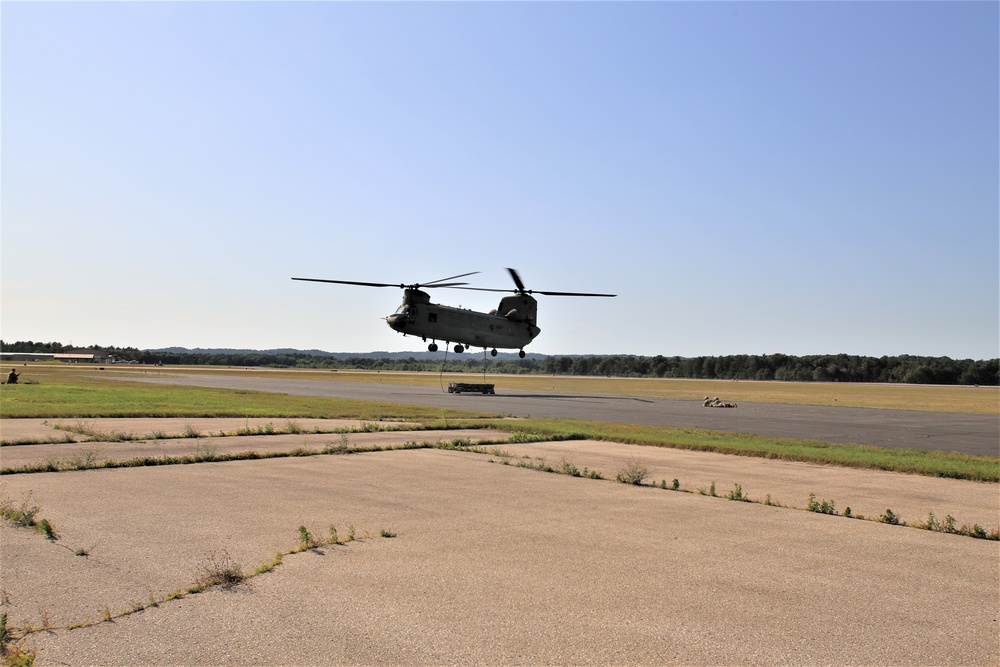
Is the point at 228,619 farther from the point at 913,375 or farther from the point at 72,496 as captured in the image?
the point at 913,375

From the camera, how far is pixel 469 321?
60.6 m

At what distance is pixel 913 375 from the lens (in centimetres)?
12888

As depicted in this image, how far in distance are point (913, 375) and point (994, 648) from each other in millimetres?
137248

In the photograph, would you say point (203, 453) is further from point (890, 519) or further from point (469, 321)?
point (469, 321)

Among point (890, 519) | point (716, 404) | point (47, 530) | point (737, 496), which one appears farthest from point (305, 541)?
point (716, 404)

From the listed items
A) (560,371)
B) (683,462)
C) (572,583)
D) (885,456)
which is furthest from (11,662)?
(560,371)

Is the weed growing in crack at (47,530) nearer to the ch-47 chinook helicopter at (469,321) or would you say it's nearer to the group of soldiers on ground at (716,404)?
the ch-47 chinook helicopter at (469,321)

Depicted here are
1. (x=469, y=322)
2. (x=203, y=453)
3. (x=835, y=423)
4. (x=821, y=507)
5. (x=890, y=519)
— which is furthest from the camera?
(x=469, y=322)

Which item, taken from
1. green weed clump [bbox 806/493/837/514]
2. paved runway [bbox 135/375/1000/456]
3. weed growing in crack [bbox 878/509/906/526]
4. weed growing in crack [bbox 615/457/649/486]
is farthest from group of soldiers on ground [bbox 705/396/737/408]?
weed growing in crack [bbox 878/509/906/526]

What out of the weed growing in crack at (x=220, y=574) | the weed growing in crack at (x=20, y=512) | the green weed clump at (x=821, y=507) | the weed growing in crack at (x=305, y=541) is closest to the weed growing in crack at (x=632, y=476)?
the green weed clump at (x=821, y=507)

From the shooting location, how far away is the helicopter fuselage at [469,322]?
56906mm

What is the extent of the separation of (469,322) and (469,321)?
83 mm

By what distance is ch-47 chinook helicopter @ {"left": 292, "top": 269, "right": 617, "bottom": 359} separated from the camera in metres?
56.8

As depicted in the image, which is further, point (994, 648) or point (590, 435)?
point (590, 435)
